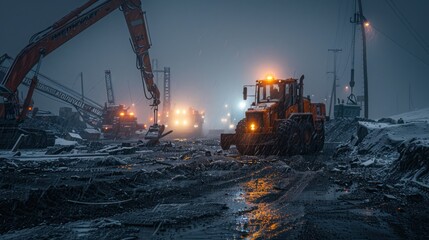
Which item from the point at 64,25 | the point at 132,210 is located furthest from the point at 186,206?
the point at 64,25

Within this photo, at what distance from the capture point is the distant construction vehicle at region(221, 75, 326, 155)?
1424cm

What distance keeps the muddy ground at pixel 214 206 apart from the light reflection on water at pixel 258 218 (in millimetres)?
13

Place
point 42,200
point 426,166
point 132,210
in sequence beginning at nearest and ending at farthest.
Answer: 1. point 132,210
2. point 42,200
3. point 426,166

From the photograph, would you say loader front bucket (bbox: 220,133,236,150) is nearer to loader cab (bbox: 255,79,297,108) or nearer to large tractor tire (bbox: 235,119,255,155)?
large tractor tire (bbox: 235,119,255,155)

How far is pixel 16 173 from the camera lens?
1012cm

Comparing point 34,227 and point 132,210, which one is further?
point 132,210

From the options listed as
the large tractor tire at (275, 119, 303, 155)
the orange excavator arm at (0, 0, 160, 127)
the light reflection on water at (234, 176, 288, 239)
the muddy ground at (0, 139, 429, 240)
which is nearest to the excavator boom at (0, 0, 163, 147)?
the orange excavator arm at (0, 0, 160, 127)

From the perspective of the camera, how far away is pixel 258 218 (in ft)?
16.9

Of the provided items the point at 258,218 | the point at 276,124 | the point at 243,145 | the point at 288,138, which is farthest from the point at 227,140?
the point at 258,218

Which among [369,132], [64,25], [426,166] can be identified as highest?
[64,25]

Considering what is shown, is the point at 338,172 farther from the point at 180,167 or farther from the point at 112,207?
the point at 112,207

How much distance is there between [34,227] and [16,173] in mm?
6379

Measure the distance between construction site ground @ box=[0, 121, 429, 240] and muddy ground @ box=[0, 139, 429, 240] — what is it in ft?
0.05

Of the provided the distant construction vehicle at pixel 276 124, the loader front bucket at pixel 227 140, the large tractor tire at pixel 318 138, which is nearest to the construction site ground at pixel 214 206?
the distant construction vehicle at pixel 276 124
